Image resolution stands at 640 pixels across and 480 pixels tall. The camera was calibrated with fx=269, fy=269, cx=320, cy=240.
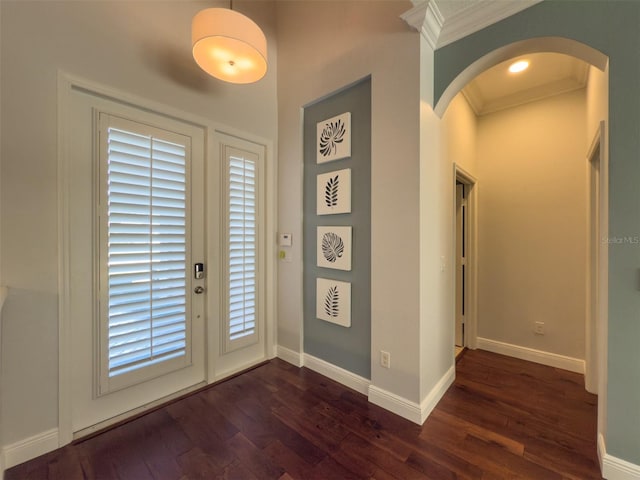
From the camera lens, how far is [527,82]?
9.07 ft

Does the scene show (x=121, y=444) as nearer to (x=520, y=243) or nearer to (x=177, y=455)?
(x=177, y=455)

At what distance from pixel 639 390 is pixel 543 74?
2.74 m

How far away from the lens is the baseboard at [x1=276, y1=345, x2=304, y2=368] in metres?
2.74

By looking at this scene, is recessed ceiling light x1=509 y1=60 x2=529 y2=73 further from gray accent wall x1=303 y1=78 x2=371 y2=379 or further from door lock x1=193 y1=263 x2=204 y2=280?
door lock x1=193 y1=263 x2=204 y2=280

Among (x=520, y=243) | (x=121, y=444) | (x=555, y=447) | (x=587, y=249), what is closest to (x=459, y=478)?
(x=555, y=447)

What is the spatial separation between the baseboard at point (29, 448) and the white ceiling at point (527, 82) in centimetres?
434

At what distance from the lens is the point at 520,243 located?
299 centimetres

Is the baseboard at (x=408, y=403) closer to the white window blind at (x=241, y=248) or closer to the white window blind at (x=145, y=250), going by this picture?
the white window blind at (x=241, y=248)

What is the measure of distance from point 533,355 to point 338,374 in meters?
2.18

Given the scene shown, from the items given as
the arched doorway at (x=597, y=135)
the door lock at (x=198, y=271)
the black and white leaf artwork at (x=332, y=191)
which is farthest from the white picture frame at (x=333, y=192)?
the door lock at (x=198, y=271)

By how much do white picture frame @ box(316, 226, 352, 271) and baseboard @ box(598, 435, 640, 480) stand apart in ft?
6.03

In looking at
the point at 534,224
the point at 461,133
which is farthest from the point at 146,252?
the point at 534,224

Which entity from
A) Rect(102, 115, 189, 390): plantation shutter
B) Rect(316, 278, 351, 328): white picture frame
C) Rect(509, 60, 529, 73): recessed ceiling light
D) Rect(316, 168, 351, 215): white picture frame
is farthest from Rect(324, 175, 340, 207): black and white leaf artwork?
Rect(509, 60, 529, 73): recessed ceiling light

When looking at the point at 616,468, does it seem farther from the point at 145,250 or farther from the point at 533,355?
the point at 145,250
